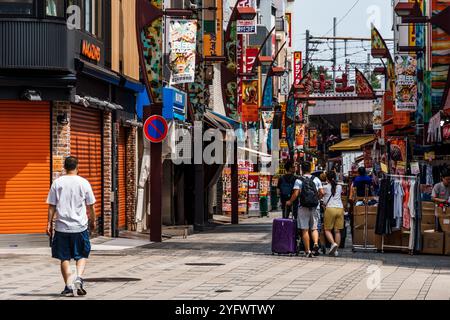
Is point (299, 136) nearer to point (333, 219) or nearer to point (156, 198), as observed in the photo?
point (156, 198)

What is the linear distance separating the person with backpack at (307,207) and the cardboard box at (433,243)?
2.80m

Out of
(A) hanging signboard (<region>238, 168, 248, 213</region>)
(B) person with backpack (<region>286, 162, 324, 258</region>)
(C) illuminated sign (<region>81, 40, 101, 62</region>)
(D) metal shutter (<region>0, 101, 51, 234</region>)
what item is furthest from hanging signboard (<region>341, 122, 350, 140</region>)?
(B) person with backpack (<region>286, 162, 324, 258</region>)

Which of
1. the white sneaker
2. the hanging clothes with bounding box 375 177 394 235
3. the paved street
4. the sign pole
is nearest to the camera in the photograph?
the paved street

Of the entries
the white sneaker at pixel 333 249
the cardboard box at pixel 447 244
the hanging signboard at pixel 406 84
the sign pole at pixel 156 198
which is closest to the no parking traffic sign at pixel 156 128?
the sign pole at pixel 156 198

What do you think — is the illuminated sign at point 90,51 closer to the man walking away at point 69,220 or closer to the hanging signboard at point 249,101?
the man walking away at point 69,220

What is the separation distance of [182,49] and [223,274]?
1587 cm

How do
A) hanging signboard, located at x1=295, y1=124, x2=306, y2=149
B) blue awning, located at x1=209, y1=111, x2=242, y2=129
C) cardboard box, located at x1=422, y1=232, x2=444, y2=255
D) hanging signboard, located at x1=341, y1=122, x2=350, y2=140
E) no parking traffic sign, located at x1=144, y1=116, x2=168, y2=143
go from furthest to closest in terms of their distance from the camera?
hanging signboard, located at x1=341, y1=122, x2=350, y2=140, hanging signboard, located at x1=295, y1=124, x2=306, y2=149, blue awning, located at x1=209, y1=111, x2=242, y2=129, no parking traffic sign, located at x1=144, y1=116, x2=168, y2=143, cardboard box, located at x1=422, y1=232, x2=444, y2=255

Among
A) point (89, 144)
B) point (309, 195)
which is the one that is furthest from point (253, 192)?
point (309, 195)

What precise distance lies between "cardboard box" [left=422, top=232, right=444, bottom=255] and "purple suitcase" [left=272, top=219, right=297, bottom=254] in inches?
124

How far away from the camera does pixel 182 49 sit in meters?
33.9

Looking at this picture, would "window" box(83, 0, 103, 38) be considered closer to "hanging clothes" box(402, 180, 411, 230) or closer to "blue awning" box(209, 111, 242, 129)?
"hanging clothes" box(402, 180, 411, 230)

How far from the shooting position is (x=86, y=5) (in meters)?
28.9

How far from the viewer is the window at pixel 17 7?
25.8 meters

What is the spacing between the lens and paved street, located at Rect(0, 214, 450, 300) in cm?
1563
